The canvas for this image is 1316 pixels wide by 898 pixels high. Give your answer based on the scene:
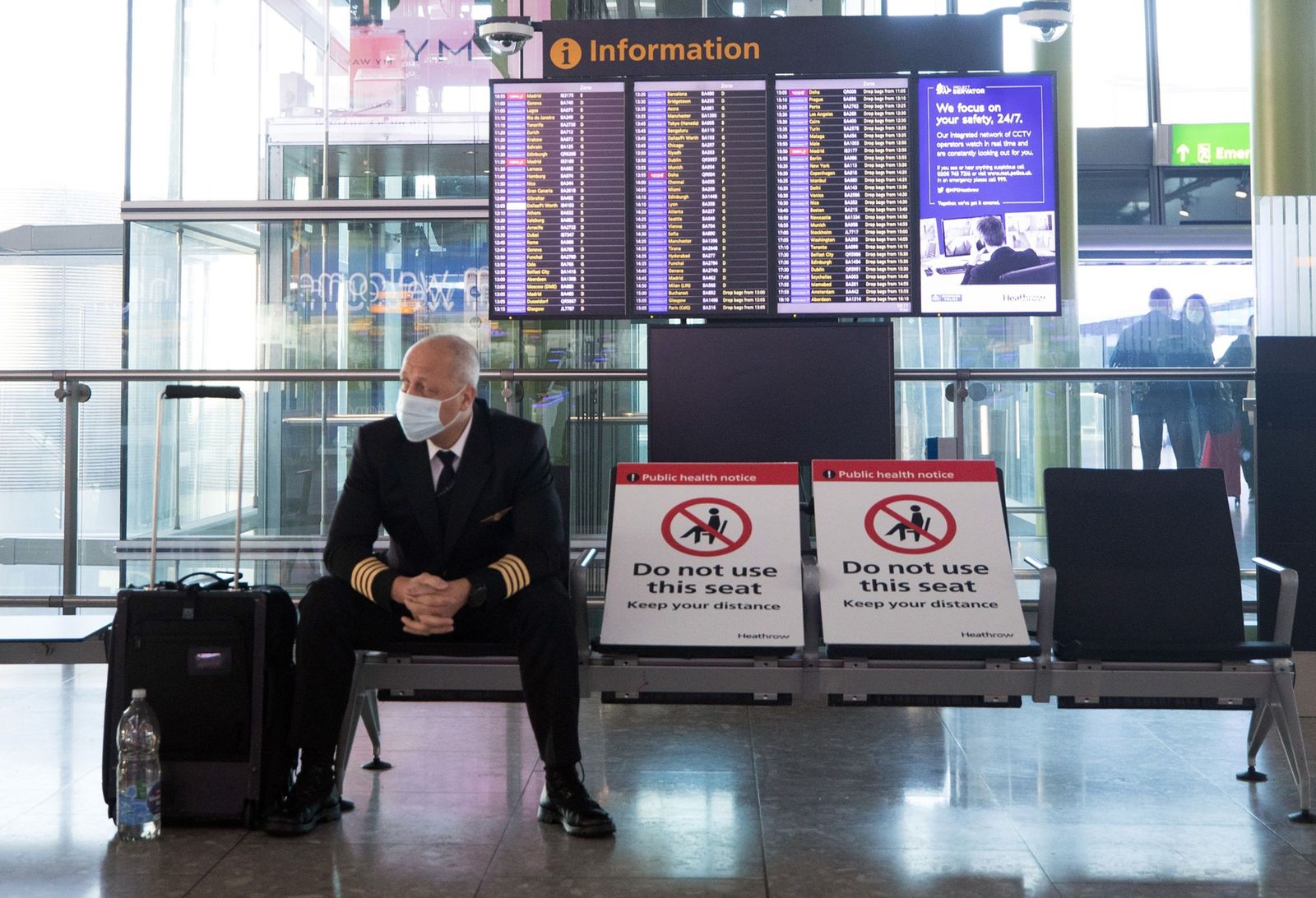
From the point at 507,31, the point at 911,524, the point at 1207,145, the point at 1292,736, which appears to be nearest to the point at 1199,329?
the point at 911,524

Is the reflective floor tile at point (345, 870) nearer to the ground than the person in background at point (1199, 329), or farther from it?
→ nearer to the ground

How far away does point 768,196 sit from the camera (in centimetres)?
409

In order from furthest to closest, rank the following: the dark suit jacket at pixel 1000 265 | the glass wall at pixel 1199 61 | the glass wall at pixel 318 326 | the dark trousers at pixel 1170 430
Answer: the glass wall at pixel 1199 61 < the glass wall at pixel 318 326 < the dark trousers at pixel 1170 430 < the dark suit jacket at pixel 1000 265

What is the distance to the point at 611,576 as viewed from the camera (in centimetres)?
328

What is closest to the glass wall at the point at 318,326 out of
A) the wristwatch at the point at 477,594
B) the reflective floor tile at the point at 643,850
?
the wristwatch at the point at 477,594

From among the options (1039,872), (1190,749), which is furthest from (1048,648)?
(1190,749)

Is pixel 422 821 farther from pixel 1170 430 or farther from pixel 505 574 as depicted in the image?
pixel 1170 430

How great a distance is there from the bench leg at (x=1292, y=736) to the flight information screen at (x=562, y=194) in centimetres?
232

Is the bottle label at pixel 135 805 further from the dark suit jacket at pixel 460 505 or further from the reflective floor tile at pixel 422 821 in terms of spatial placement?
the dark suit jacket at pixel 460 505

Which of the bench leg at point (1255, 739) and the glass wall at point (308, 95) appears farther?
the glass wall at point (308, 95)

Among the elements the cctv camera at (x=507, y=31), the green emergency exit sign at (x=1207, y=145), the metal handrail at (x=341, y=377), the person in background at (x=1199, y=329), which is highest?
the green emergency exit sign at (x=1207, y=145)

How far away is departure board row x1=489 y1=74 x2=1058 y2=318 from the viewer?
13.3 ft

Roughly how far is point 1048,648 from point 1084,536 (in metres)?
0.48

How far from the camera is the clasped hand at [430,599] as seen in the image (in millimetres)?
2904
